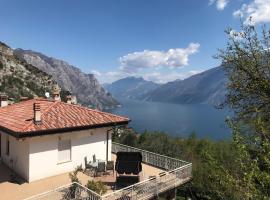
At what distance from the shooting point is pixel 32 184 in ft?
58.6

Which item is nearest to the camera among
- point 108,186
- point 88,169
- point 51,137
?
point 108,186

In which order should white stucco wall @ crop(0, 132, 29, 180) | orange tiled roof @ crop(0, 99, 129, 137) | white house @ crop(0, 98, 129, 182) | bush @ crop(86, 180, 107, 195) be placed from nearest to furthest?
bush @ crop(86, 180, 107, 195) < white house @ crop(0, 98, 129, 182) < white stucco wall @ crop(0, 132, 29, 180) < orange tiled roof @ crop(0, 99, 129, 137)

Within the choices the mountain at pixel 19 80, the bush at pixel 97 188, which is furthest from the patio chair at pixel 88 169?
the mountain at pixel 19 80

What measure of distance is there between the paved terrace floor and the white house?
50 cm

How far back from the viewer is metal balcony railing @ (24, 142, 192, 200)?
608 inches

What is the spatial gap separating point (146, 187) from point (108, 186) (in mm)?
2201

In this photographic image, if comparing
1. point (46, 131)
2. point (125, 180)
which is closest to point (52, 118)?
point (46, 131)

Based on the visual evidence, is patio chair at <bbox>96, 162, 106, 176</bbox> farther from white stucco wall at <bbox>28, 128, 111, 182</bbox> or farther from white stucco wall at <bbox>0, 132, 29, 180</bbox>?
white stucco wall at <bbox>0, 132, 29, 180</bbox>

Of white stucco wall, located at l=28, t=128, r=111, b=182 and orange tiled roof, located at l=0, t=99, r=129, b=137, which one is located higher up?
orange tiled roof, located at l=0, t=99, r=129, b=137

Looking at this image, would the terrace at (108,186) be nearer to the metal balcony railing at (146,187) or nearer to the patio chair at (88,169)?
the metal balcony railing at (146,187)

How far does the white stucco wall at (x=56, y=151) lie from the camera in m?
18.2

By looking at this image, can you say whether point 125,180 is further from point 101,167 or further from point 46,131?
point 46,131

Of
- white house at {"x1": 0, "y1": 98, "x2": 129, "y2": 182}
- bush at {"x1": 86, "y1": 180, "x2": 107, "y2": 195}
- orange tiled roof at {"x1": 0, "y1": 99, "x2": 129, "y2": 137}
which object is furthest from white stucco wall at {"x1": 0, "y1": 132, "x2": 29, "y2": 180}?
bush at {"x1": 86, "y1": 180, "x2": 107, "y2": 195}

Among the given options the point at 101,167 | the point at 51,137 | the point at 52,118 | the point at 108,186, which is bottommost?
the point at 108,186
